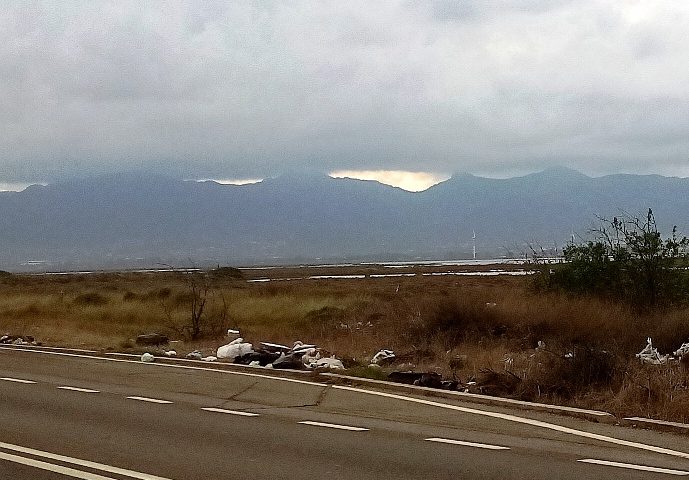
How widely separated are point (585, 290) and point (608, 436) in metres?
12.5

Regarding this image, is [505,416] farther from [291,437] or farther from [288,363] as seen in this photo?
[288,363]

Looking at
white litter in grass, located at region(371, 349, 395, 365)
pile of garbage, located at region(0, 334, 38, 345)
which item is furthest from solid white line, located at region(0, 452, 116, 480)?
pile of garbage, located at region(0, 334, 38, 345)

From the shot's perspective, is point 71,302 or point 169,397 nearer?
point 169,397

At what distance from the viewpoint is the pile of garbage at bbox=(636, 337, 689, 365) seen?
13800 millimetres

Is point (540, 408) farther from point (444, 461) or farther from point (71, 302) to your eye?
point (71, 302)

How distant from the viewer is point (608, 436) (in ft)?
31.7

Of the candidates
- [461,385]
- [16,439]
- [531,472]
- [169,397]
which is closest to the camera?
[531,472]

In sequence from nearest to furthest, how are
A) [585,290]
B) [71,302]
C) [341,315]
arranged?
[585,290] → [341,315] → [71,302]

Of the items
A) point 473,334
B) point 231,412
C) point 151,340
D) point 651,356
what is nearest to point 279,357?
point 473,334

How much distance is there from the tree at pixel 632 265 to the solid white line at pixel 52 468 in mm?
15559

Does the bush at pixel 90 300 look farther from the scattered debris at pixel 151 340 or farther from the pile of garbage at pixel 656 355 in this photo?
the pile of garbage at pixel 656 355

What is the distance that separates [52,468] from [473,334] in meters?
12.4

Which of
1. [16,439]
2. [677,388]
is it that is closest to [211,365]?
[16,439]

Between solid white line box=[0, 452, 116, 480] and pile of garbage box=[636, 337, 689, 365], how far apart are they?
9.18 metres
